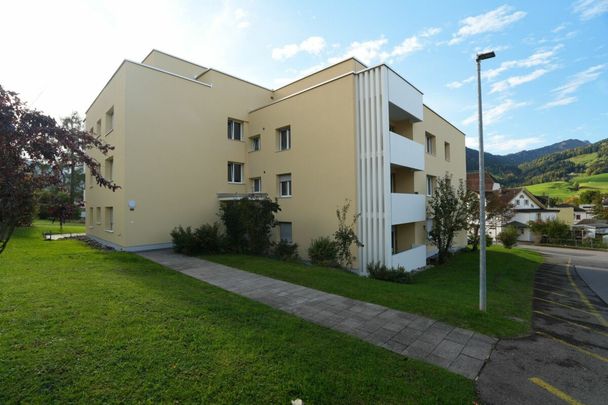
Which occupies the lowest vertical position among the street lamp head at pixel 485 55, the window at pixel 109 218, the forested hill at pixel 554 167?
the window at pixel 109 218

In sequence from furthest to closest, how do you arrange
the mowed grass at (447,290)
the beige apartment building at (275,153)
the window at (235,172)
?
the window at (235,172)
the beige apartment building at (275,153)
the mowed grass at (447,290)

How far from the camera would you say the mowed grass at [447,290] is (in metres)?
6.05

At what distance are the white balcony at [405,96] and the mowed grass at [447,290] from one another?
26.6ft

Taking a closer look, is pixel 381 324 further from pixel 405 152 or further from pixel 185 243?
pixel 185 243

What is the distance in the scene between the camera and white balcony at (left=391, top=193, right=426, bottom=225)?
1283 cm

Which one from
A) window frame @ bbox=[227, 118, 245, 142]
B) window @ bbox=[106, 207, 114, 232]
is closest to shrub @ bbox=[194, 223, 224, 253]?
window @ bbox=[106, 207, 114, 232]

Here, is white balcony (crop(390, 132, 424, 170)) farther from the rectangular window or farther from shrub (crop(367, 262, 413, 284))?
the rectangular window

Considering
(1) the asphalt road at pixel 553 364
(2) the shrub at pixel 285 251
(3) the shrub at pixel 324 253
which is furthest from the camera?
(2) the shrub at pixel 285 251

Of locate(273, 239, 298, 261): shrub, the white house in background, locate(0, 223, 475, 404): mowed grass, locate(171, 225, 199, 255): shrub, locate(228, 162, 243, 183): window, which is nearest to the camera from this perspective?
locate(0, 223, 475, 404): mowed grass

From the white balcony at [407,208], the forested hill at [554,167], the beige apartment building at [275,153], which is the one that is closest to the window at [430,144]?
the beige apartment building at [275,153]

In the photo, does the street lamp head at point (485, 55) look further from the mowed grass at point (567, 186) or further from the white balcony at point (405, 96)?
the mowed grass at point (567, 186)

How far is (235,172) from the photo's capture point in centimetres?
1895

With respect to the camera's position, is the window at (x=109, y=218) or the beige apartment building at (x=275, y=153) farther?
the window at (x=109, y=218)

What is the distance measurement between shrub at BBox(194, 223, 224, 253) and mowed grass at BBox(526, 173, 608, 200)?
10124 cm
